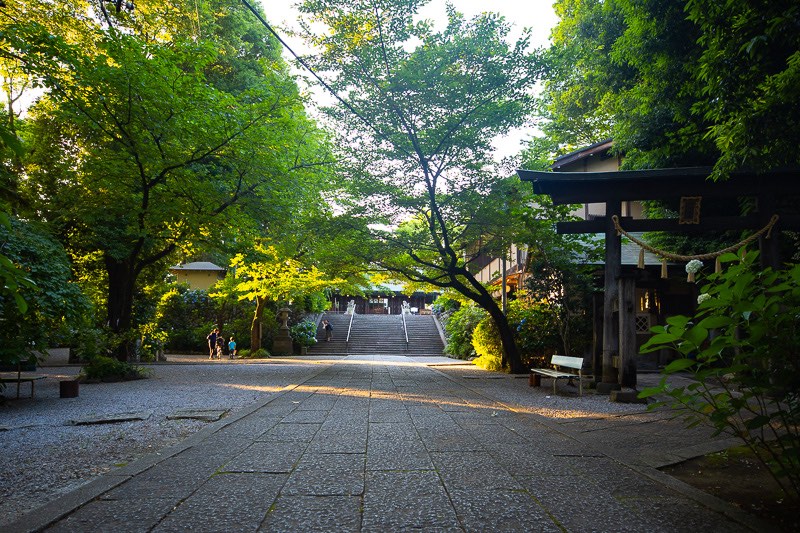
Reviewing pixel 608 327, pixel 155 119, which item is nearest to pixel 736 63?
pixel 608 327

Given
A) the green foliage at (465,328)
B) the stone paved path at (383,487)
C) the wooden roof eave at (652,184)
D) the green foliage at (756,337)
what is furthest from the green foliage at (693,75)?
the green foliage at (465,328)

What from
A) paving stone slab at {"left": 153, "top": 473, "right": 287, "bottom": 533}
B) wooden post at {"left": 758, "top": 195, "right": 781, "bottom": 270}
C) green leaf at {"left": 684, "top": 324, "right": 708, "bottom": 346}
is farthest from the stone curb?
wooden post at {"left": 758, "top": 195, "right": 781, "bottom": 270}

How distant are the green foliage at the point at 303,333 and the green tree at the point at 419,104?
51.5 feet

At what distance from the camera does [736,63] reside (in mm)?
5820

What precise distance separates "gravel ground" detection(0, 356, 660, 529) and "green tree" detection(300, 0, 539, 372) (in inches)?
191

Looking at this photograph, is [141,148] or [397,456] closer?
[397,456]

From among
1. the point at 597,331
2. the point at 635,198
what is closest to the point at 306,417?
the point at 635,198

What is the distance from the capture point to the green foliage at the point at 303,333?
2872 cm

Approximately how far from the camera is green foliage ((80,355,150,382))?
501 inches

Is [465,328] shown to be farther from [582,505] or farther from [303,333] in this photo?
[582,505]

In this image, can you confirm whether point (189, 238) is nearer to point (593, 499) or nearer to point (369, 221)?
Result: point (369, 221)

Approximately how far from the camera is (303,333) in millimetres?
29078

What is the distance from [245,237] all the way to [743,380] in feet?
41.1

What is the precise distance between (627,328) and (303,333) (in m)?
22.3
